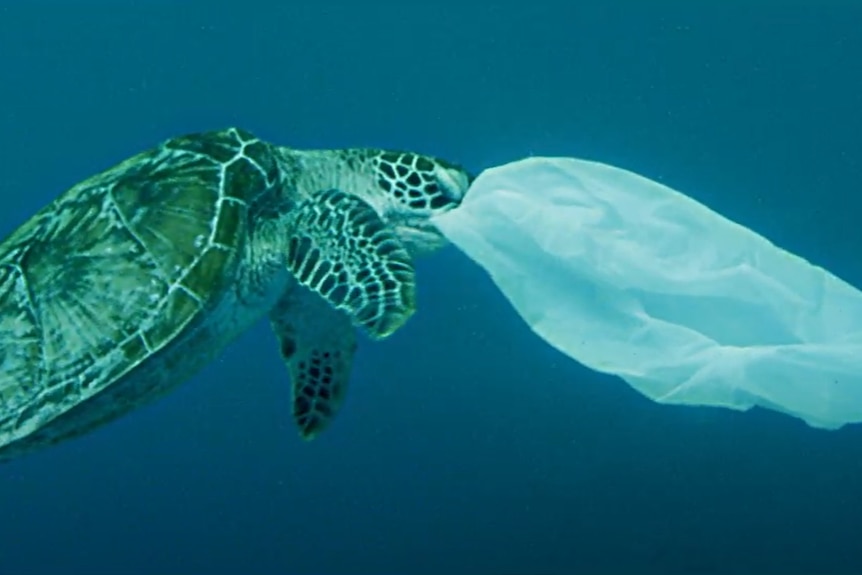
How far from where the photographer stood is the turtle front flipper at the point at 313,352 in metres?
4.30

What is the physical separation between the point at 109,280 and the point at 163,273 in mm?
223

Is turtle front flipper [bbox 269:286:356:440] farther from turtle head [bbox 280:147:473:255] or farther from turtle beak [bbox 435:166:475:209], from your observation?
turtle beak [bbox 435:166:475:209]

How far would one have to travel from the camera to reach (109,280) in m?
3.66

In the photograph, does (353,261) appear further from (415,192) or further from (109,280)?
(109,280)

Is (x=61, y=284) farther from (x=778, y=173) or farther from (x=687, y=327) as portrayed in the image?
(x=778, y=173)

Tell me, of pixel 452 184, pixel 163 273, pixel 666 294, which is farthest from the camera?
pixel 452 184

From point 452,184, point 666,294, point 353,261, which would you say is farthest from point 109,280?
point 666,294

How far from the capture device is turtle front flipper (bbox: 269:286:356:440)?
430 centimetres

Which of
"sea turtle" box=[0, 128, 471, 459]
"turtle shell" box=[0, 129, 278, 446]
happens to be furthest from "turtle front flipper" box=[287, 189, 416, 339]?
"turtle shell" box=[0, 129, 278, 446]

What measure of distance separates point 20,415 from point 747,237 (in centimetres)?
282

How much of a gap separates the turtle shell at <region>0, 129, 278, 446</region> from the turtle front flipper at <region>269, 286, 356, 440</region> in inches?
25.3

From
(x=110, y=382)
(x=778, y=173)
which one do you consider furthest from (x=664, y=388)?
(x=778, y=173)

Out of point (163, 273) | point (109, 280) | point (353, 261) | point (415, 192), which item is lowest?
point (109, 280)

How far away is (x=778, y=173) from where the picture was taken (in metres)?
14.2
